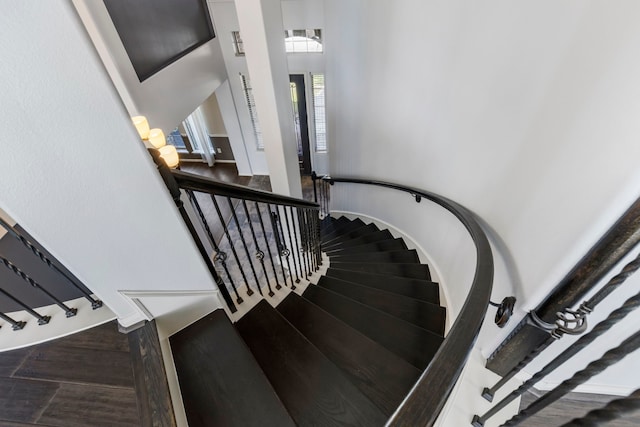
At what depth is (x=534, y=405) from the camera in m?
0.62

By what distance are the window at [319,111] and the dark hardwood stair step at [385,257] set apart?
321 centimetres

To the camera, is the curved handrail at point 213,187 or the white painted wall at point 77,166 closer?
the white painted wall at point 77,166

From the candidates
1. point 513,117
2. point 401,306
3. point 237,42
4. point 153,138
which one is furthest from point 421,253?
point 237,42

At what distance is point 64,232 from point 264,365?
0.91m

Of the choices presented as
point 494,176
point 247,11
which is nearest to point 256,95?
point 247,11

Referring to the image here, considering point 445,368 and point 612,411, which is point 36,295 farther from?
point 612,411

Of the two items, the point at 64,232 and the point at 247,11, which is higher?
the point at 247,11

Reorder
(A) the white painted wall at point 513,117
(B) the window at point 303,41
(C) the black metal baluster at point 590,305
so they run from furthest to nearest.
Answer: (B) the window at point 303,41, (A) the white painted wall at point 513,117, (C) the black metal baluster at point 590,305

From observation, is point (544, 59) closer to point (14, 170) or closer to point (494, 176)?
point (494, 176)

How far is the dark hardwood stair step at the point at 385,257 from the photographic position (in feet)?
8.82

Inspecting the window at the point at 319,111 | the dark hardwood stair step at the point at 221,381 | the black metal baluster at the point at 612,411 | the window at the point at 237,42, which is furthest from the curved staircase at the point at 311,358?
the window at the point at 237,42

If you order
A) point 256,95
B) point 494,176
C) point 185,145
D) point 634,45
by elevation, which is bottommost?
point 185,145

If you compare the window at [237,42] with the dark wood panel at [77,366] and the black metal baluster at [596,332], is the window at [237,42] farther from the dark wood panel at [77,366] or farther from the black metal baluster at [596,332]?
the black metal baluster at [596,332]

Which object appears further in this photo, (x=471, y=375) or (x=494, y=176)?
(x=494, y=176)
